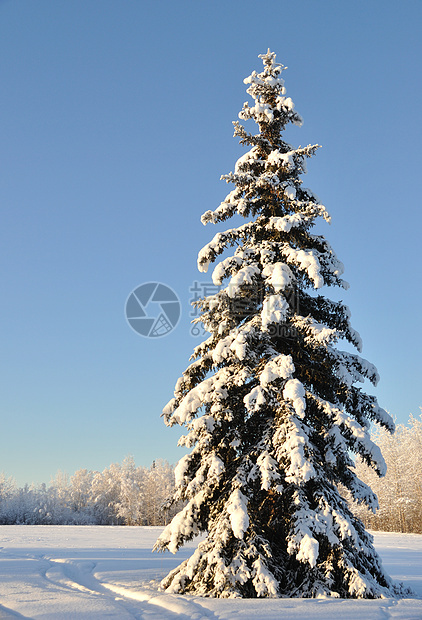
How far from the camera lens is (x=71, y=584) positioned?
1016cm

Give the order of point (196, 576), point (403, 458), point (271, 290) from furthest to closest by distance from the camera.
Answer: point (403, 458), point (271, 290), point (196, 576)

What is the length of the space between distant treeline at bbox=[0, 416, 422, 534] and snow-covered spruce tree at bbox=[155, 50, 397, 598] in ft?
152

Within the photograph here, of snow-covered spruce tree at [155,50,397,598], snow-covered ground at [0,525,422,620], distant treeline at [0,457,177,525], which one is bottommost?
distant treeline at [0,457,177,525]

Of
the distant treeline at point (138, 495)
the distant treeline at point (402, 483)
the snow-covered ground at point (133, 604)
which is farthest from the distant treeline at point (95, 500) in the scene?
the snow-covered ground at point (133, 604)

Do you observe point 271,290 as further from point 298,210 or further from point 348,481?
point 348,481

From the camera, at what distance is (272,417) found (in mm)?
10500

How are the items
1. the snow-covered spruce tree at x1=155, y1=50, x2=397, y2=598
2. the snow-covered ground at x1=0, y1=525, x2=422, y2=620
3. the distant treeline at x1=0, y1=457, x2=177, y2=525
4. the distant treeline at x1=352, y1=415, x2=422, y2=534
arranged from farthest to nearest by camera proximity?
1. the distant treeline at x1=0, y1=457, x2=177, y2=525
2. the distant treeline at x1=352, y1=415, x2=422, y2=534
3. the snow-covered spruce tree at x1=155, y1=50, x2=397, y2=598
4. the snow-covered ground at x1=0, y1=525, x2=422, y2=620

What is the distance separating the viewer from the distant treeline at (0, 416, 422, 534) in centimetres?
5109

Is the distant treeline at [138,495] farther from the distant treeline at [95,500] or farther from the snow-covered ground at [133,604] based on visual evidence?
the snow-covered ground at [133,604]

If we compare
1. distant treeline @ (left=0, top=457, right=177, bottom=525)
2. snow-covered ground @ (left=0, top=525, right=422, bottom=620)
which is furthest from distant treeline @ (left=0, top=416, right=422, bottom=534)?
snow-covered ground @ (left=0, top=525, right=422, bottom=620)

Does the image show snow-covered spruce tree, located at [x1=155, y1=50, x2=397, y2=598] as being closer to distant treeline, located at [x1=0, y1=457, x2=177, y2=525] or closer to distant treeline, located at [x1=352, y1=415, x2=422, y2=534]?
distant treeline, located at [x1=352, y1=415, x2=422, y2=534]

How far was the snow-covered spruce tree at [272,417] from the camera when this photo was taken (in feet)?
29.0

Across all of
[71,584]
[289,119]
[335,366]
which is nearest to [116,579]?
[71,584]

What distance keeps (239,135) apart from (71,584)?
39.7 ft
